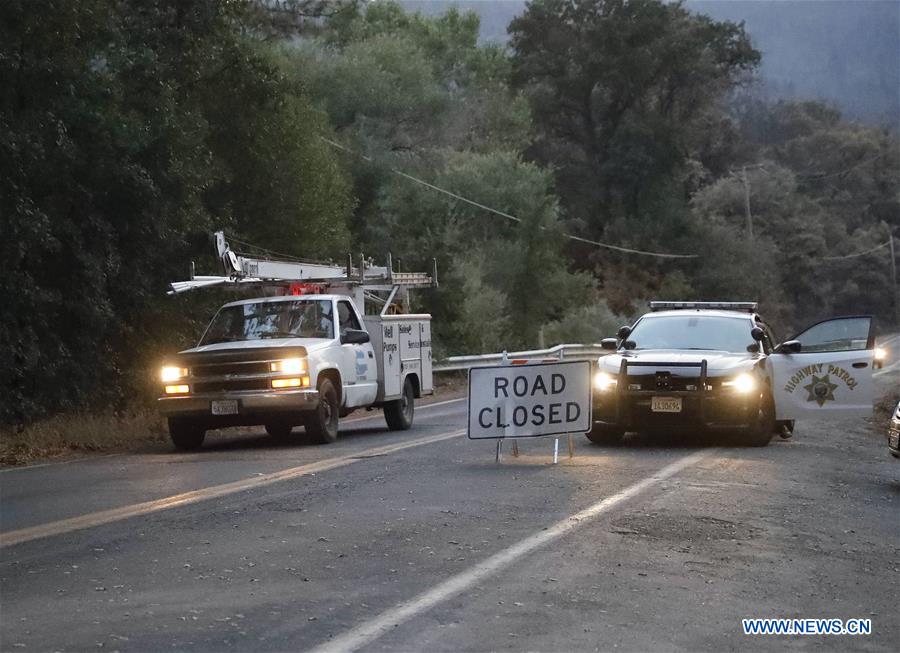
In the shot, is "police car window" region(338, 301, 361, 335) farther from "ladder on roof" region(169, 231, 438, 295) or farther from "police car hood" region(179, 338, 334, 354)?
"ladder on roof" region(169, 231, 438, 295)

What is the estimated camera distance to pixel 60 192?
68.3 ft

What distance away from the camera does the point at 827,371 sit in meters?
16.8

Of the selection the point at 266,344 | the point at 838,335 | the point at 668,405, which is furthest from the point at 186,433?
the point at 838,335

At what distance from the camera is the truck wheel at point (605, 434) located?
16859 millimetres

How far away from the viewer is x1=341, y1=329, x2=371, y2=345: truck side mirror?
18.7m

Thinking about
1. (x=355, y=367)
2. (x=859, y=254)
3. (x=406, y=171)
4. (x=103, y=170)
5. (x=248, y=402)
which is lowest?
(x=248, y=402)

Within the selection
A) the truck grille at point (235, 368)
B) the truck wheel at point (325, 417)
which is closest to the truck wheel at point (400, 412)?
the truck wheel at point (325, 417)

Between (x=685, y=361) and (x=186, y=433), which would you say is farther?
(x=186, y=433)

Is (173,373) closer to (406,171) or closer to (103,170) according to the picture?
(103,170)

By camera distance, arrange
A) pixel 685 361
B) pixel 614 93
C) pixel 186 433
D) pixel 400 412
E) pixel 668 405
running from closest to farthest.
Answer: pixel 668 405 → pixel 685 361 → pixel 186 433 → pixel 400 412 → pixel 614 93

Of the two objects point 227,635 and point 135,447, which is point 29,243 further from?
point 227,635

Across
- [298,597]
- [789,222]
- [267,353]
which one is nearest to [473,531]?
[298,597]

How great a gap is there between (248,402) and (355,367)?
2.27 m

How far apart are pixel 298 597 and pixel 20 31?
14369 mm
